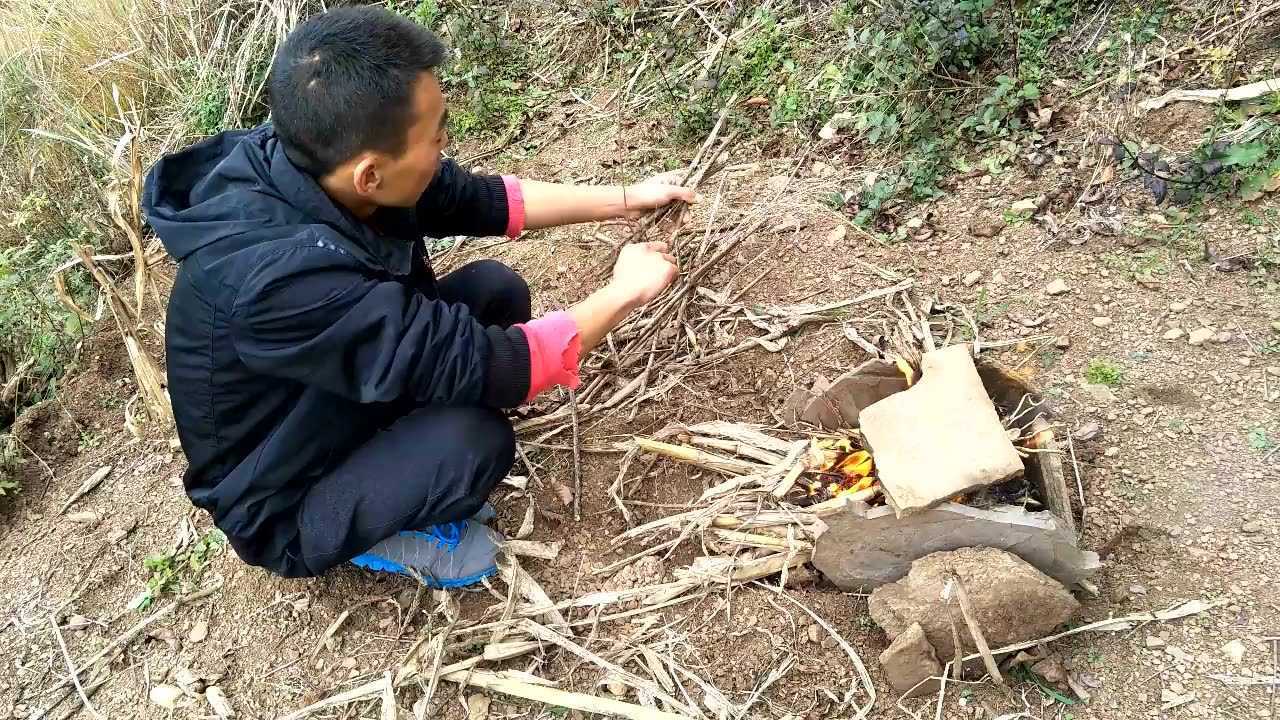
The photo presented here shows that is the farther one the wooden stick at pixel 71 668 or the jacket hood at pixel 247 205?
the wooden stick at pixel 71 668

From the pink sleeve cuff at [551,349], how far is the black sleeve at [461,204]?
2.35 ft

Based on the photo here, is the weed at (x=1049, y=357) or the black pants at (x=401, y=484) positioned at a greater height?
the black pants at (x=401, y=484)

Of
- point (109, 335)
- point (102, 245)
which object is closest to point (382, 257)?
point (109, 335)

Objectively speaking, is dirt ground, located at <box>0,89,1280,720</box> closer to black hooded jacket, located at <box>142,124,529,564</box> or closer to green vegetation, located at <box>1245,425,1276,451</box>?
green vegetation, located at <box>1245,425,1276,451</box>

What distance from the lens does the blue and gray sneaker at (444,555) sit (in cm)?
257

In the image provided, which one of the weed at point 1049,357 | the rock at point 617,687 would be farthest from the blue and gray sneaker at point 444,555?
the weed at point 1049,357

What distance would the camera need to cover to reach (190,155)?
231 cm

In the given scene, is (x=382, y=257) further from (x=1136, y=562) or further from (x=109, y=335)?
(x=109, y=335)

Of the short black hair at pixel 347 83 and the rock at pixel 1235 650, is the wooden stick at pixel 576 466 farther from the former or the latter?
the rock at pixel 1235 650

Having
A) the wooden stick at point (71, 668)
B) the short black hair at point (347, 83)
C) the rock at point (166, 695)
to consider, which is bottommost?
the rock at point (166, 695)

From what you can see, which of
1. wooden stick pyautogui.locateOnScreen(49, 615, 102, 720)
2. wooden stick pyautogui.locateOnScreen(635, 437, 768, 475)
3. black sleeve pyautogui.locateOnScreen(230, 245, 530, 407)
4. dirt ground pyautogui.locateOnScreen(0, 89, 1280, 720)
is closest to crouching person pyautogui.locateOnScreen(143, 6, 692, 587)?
black sleeve pyautogui.locateOnScreen(230, 245, 530, 407)

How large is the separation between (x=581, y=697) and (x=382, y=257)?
1339 millimetres

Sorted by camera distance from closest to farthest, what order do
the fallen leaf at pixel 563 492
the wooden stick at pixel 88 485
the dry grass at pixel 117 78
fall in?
the fallen leaf at pixel 563 492, the wooden stick at pixel 88 485, the dry grass at pixel 117 78

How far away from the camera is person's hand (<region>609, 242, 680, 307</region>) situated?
2453mm
